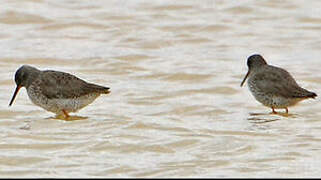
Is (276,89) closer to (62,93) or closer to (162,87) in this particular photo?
(162,87)

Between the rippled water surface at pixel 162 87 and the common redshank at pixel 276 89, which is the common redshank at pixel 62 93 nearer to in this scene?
the rippled water surface at pixel 162 87

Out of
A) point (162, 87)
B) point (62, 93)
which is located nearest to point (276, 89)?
point (162, 87)

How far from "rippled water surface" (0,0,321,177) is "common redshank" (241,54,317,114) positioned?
0.23 metres

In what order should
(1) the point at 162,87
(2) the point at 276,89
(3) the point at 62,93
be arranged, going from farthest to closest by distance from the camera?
(1) the point at 162,87
(2) the point at 276,89
(3) the point at 62,93

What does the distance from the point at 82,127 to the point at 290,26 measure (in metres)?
7.96

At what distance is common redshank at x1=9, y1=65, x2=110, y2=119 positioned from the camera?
46.2 ft

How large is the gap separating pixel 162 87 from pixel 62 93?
243 centimetres

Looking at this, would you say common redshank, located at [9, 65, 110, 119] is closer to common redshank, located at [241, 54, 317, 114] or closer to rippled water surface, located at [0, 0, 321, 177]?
rippled water surface, located at [0, 0, 321, 177]

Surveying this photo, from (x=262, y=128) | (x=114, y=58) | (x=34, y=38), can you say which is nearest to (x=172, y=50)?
(x=114, y=58)

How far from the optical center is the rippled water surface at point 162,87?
11.5 metres

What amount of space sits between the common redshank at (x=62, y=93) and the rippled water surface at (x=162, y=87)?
0.77ft

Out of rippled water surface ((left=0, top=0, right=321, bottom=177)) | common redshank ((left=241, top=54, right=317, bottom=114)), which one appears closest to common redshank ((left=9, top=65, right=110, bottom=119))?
rippled water surface ((left=0, top=0, right=321, bottom=177))

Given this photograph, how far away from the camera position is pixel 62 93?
14.1 meters

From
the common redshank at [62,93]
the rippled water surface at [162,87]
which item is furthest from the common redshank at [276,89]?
the common redshank at [62,93]
